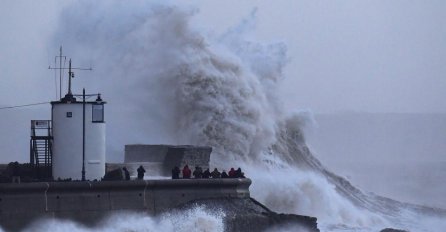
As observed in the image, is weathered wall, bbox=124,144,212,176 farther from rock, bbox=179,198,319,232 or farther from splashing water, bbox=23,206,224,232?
splashing water, bbox=23,206,224,232

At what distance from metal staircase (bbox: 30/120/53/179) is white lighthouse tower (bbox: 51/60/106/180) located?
867 mm

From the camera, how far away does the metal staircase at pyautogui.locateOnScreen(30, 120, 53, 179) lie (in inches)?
953

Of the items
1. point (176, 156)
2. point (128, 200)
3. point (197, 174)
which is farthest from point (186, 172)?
point (128, 200)

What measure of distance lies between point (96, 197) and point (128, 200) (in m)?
0.66

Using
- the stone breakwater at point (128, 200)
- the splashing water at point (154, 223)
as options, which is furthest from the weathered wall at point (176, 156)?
the splashing water at point (154, 223)

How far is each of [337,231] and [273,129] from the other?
625 centimetres

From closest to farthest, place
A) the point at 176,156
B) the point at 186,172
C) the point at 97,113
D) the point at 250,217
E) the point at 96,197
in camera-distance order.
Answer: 1. the point at 96,197
2. the point at 97,113
3. the point at 250,217
4. the point at 186,172
5. the point at 176,156

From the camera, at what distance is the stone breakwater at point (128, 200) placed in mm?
21703

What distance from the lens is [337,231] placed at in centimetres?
2789

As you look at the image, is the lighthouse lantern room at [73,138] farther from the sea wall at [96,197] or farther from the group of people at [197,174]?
the group of people at [197,174]

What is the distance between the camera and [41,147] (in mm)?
25125

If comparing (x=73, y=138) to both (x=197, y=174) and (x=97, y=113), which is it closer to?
(x=97, y=113)

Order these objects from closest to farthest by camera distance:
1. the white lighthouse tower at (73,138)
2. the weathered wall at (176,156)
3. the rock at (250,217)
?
the white lighthouse tower at (73,138), the rock at (250,217), the weathered wall at (176,156)

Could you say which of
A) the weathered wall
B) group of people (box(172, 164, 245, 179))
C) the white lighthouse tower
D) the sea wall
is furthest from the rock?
the white lighthouse tower
